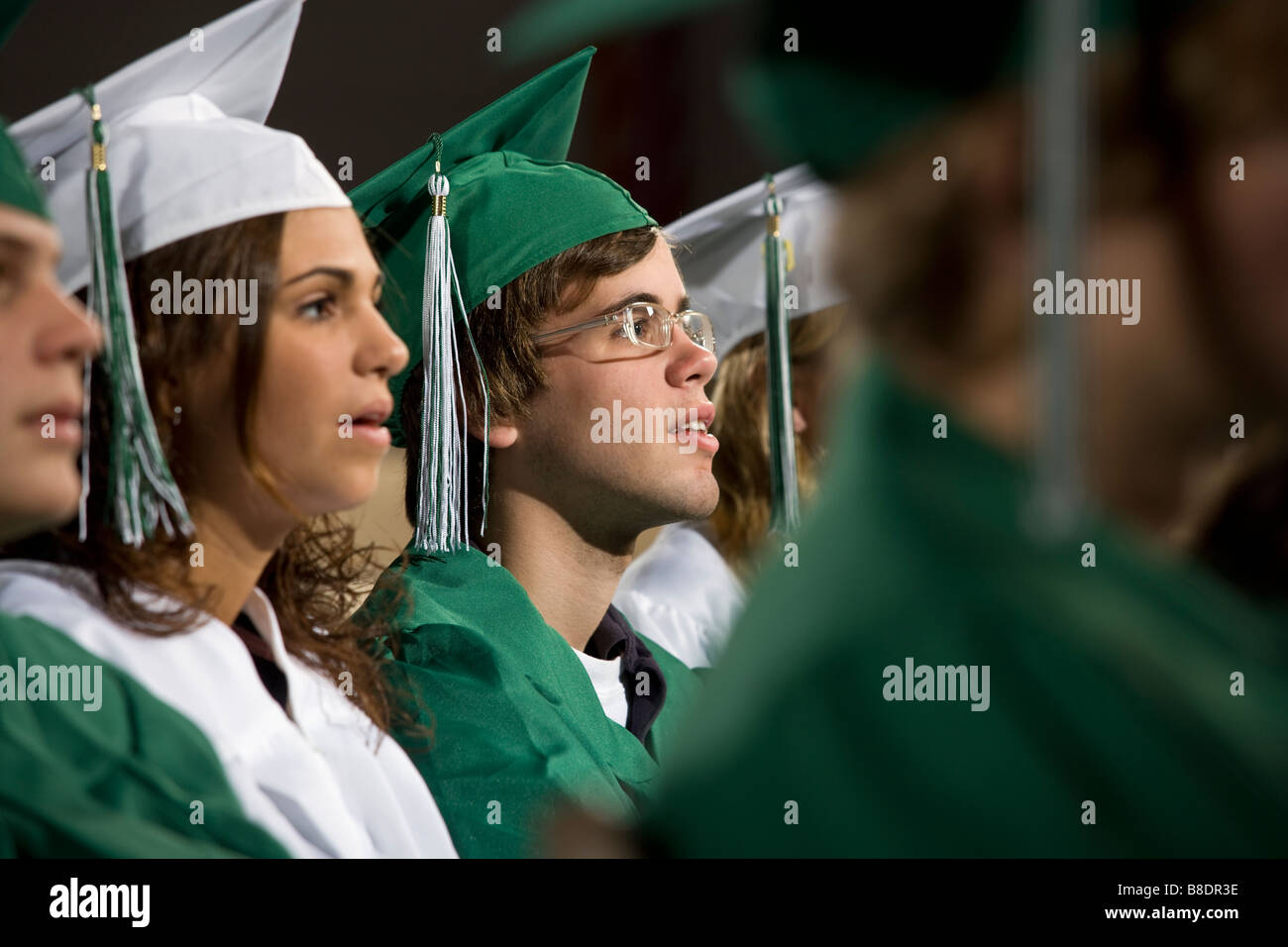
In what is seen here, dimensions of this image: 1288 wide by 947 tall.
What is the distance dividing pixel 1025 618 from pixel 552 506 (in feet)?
4.66

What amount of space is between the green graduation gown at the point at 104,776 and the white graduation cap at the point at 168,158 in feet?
1.19

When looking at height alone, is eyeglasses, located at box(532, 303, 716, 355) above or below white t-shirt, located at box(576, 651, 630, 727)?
above

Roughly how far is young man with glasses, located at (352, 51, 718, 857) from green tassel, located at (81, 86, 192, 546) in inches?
17.5

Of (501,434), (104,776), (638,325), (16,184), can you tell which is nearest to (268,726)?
(104,776)

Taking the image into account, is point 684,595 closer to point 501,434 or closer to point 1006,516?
point 501,434

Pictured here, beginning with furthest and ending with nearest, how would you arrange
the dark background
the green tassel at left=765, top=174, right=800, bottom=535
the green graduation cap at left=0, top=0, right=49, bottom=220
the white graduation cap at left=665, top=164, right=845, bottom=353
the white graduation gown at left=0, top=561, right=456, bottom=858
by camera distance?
the white graduation cap at left=665, top=164, right=845, bottom=353 < the green tassel at left=765, top=174, right=800, bottom=535 < the dark background < the white graduation gown at left=0, top=561, right=456, bottom=858 < the green graduation cap at left=0, top=0, right=49, bottom=220

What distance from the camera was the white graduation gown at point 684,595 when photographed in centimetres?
259

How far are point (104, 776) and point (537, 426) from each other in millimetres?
899

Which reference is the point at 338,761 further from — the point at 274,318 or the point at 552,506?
the point at 552,506

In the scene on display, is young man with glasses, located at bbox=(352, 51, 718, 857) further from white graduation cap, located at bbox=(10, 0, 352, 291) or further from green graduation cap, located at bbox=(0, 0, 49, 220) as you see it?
green graduation cap, located at bbox=(0, 0, 49, 220)

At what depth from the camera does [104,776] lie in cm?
115

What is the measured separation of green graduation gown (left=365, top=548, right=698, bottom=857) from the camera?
1.62 meters

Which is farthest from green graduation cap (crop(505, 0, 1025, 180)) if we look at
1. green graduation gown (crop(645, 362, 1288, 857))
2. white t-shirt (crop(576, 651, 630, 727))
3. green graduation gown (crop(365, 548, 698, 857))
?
white t-shirt (crop(576, 651, 630, 727))

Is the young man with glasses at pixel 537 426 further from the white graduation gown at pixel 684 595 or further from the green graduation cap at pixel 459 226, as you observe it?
the white graduation gown at pixel 684 595
